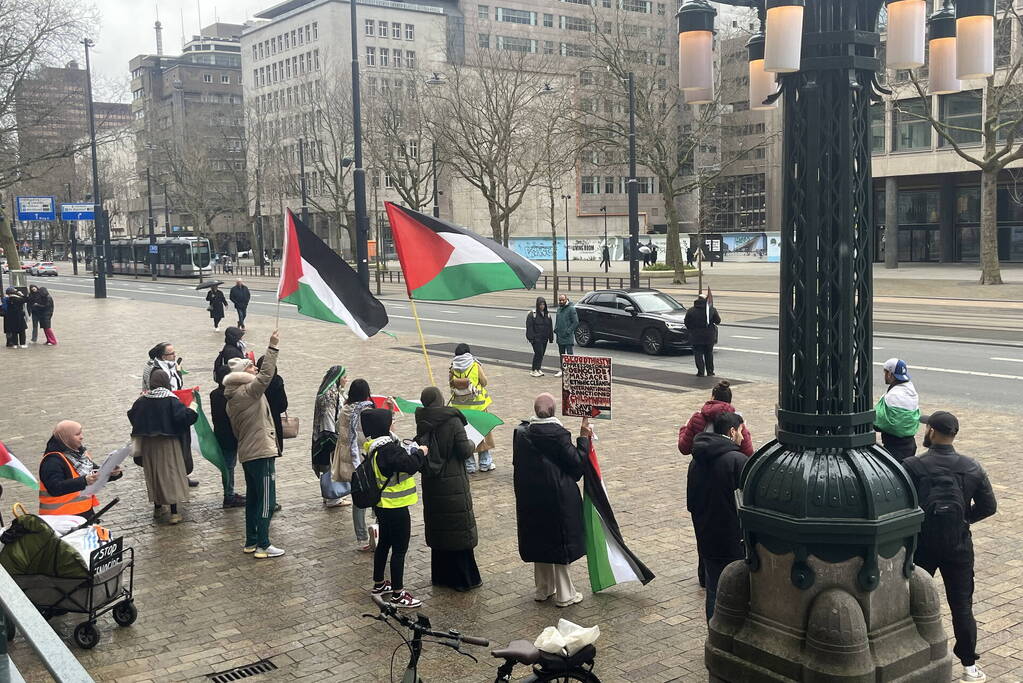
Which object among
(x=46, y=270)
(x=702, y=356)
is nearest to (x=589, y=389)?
(x=702, y=356)

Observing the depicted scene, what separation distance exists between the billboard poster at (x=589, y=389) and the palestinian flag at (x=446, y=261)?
116cm

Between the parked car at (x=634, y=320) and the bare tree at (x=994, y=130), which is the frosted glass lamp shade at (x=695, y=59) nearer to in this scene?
the parked car at (x=634, y=320)

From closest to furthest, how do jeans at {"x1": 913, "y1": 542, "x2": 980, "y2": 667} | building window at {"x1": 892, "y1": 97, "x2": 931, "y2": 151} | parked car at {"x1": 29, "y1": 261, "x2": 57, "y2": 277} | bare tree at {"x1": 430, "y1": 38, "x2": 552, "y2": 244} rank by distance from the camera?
jeans at {"x1": 913, "y1": 542, "x2": 980, "y2": 667}
building window at {"x1": 892, "y1": 97, "x2": 931, "y2": 151}
bare tree at {"x1": 430, "y1": 38, "x2": 552, "y2": 244}
parked car at {"x1": 29, "y1": 261, "x2": 57, "y2": 277}

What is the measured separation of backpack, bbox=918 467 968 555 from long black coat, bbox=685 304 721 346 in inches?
496

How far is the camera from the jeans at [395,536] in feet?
24.2

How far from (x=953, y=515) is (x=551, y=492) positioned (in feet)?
9.00

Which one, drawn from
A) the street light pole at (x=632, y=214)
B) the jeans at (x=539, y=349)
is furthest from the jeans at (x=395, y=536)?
the street light pole at (x=632, y=214)

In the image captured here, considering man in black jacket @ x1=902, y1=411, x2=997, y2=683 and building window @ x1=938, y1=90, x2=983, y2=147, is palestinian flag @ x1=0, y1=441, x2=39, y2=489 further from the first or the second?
building window @ x1=938, y1=90, x2=983, y2=147

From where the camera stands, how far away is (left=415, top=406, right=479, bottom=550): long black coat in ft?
24.9

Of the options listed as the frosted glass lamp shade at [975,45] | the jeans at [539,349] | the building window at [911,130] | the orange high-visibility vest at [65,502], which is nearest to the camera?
the frosted glass lamp shade at [975,45]

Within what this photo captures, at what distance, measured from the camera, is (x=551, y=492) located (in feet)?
23.9

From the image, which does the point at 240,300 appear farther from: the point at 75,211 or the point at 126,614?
the point at 75,211

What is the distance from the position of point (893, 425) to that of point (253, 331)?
84.4ft

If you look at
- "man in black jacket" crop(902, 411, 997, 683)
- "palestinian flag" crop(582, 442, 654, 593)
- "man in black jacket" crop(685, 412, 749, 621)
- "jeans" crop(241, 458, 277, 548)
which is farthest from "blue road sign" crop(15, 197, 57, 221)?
"man in black jacket" crop(902, 411, 997, 683)
